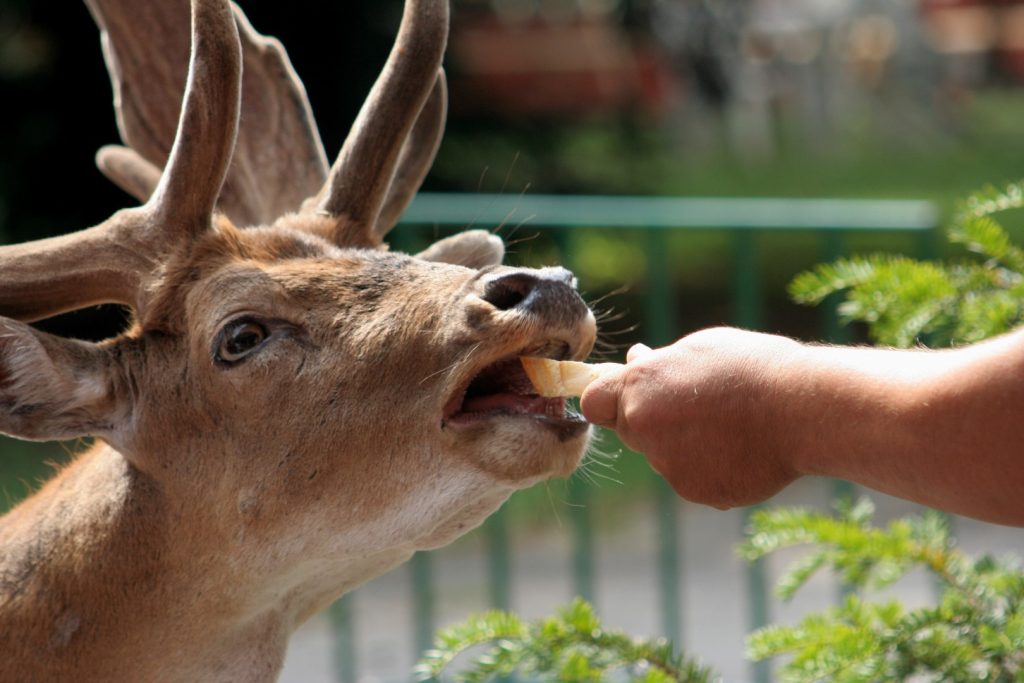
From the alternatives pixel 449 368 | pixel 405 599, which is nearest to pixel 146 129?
pixel 449 368

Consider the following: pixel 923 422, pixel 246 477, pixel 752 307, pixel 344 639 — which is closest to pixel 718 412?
pixel 923 422

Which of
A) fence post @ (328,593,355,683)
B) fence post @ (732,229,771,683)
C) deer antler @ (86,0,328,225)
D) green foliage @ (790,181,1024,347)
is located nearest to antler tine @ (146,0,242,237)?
deer antler @ (86,0,328,225)

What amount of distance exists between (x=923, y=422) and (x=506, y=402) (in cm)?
97

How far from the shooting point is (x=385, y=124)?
3617 mm

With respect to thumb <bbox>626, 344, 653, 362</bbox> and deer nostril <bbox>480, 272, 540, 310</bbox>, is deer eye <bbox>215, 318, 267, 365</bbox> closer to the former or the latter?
deer nostril <bbox>480, 272, 540, 310</bbox>

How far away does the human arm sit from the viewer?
2.30 meters

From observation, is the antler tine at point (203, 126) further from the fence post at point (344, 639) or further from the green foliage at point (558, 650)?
the fence post at point (344, 639)

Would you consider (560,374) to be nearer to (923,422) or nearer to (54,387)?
(923,422)

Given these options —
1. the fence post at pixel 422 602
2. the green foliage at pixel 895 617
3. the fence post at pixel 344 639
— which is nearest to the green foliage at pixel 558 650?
the green foliage at pixel 895 617

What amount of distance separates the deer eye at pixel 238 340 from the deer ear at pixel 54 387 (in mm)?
274

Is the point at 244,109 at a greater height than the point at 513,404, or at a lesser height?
greater

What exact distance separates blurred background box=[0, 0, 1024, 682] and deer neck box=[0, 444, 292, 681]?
2.62 ft

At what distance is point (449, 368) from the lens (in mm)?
3006

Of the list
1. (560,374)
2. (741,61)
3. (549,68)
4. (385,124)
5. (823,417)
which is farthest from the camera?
(741,61)
